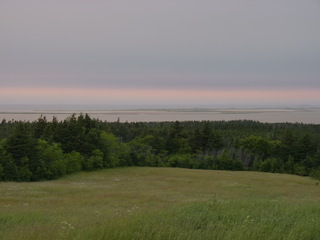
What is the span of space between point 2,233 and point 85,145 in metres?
49.6

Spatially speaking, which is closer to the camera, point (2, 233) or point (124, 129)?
point (2, 233)

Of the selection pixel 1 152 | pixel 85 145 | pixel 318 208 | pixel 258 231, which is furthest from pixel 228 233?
pixel 85 145

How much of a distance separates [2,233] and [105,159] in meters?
52.1

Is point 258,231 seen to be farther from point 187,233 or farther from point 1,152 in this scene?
point 1,152

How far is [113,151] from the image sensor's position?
2467 inches

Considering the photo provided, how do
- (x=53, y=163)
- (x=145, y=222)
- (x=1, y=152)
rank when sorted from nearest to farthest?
(x=145, y=222), (x=1, y=152), (x=53, y=163)

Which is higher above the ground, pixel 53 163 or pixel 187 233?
pixel 187 233

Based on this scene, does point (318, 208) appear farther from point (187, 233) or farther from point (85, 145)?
point (85, 145)

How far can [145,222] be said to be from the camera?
25.5 feet

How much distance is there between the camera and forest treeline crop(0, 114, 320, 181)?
148ft

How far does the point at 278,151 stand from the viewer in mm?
74562

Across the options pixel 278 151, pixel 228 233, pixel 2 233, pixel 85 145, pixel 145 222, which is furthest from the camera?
pixel 278 151

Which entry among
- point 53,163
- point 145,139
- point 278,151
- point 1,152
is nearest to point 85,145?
point 53,163

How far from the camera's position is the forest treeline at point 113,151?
45.2 m
